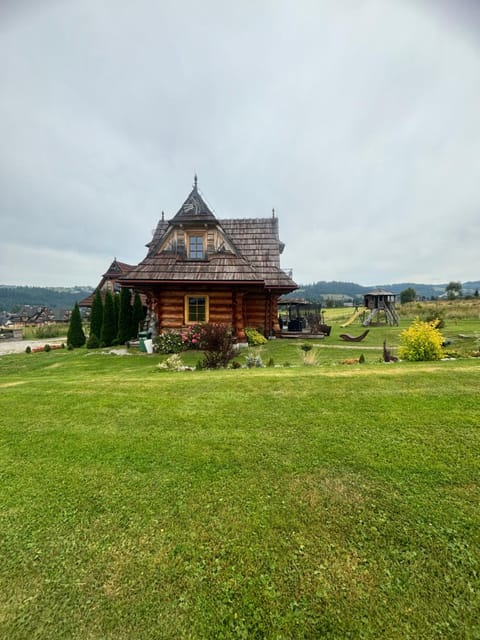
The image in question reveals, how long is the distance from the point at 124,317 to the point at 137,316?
1.21 m

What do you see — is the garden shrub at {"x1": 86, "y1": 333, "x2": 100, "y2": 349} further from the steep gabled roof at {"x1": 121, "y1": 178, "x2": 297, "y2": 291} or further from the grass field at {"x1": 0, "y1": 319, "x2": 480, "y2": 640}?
the grass field at {"x1": 0, "y1": 319, "x2": 480, "y2": 640}

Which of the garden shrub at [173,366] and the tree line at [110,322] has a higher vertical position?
the tree line at [110,322]

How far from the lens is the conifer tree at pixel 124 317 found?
1798cm

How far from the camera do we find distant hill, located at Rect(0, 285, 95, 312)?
141 metres

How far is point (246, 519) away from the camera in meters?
2.61

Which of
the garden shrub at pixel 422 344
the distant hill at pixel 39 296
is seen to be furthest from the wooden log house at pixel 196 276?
the distant hill at pixel 39 296

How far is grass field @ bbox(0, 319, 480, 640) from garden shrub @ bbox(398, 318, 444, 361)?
339 cm

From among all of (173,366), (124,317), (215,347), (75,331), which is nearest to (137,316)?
(124,317)

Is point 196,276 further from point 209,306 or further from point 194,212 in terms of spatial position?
point 194,212

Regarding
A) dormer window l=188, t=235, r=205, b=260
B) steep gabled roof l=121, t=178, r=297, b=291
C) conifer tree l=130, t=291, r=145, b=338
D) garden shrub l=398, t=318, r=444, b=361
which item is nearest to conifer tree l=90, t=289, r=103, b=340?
conifer tree l=130, t=291, r=145, b=338

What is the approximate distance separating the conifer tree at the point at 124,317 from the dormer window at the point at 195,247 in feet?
19.3

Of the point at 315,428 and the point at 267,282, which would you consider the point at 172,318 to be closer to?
the point at 267,282

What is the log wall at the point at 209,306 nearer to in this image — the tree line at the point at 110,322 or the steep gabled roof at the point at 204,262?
the steep gabled roof at the point at 204,262

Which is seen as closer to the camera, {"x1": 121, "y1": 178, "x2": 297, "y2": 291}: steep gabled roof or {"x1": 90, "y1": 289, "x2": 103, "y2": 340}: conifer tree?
{"x1": 121, "y1": 178, "x2": 297, "y2": 291}: steep gabled roof
